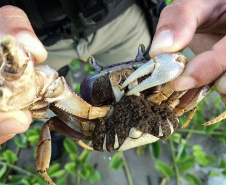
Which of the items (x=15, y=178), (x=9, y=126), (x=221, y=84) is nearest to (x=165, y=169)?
(x=15, y=178)

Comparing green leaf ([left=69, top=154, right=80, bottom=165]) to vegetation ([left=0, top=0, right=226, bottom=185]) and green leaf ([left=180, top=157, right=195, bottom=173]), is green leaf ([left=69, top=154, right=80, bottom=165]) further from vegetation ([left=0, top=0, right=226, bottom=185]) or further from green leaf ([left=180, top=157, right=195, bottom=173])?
green leaf ([left=180, top=157, right=195, bottom=173])

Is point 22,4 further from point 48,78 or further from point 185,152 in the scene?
point 185,152

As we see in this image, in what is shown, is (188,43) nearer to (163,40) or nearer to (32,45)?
(163,40)

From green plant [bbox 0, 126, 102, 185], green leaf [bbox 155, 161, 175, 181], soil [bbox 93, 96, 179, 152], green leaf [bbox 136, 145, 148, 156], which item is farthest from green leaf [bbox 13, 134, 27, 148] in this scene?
soil [bbox 93, 96, 179, 152]

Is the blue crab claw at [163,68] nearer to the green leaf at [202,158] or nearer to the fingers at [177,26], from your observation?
the fingers at [177,26]

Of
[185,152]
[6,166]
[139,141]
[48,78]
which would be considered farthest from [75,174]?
[48,78]
